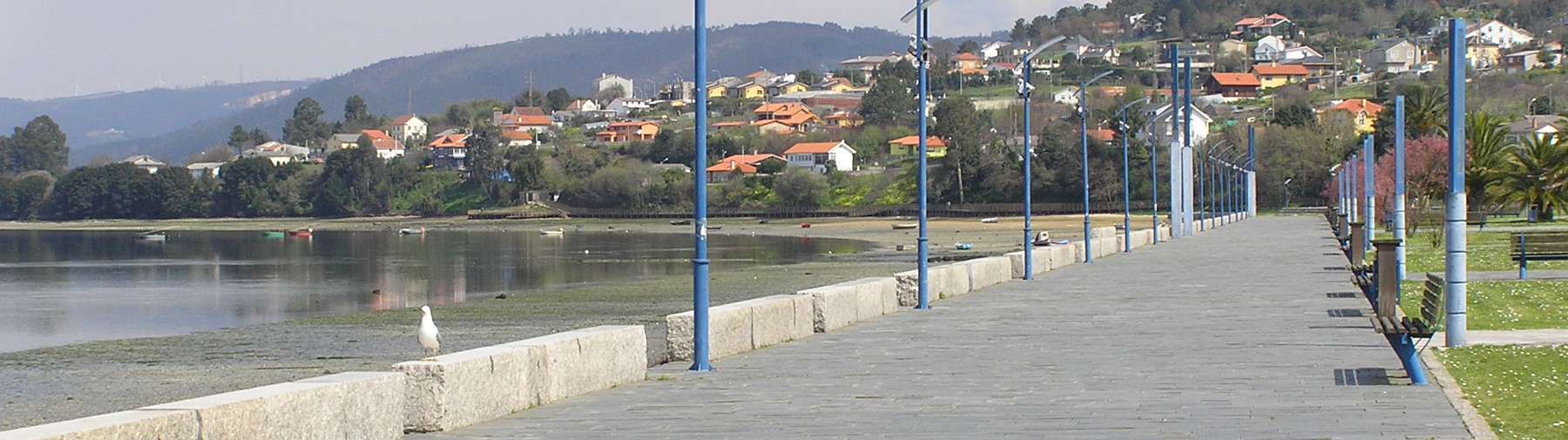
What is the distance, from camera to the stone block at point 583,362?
10.5m

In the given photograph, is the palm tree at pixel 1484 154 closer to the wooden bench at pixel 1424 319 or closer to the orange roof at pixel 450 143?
the wooden bench at pixel 1424 319

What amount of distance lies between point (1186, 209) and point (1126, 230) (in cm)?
1650

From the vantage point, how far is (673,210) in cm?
13350

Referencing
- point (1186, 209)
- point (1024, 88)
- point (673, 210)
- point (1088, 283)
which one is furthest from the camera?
point (673, 210)

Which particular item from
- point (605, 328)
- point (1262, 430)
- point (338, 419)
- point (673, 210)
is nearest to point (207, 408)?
point (338, 419)

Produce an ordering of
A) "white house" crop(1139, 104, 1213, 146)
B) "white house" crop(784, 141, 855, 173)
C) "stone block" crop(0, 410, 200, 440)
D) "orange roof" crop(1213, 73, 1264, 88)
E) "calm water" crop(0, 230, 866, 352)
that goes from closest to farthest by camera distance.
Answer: "stone block" crop(0, 410, 200, 440) < "calm water" crop(0, 230, 866, 352) < "white house" crop(1139, 104, 1213, 146) < "white house" crop(784, 141, 855, 173) < "orange roof" crop(1213, 73, 1264, 88)

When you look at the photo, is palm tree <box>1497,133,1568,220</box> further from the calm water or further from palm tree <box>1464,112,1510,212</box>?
the calm water

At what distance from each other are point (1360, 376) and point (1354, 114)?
13481 cm

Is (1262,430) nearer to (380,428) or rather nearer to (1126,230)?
(380,428)

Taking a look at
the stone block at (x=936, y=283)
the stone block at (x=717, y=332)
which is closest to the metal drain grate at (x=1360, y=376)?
the stone block at (x=717, y=332)

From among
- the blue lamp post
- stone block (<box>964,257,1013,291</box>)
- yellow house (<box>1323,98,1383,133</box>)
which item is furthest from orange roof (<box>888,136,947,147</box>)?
the blue lamp post

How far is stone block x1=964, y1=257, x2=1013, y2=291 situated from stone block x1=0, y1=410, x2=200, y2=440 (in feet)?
60.1

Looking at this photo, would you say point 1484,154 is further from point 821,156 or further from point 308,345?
point 821,156

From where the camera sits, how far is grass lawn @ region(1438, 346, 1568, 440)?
8992 mm
